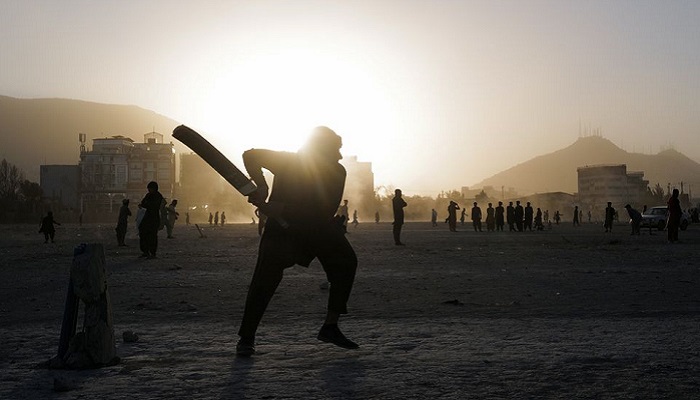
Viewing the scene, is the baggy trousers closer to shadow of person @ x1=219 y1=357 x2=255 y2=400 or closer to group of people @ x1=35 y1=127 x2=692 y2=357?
group of people @ x1=35 y1=127 x2=692 y2=357

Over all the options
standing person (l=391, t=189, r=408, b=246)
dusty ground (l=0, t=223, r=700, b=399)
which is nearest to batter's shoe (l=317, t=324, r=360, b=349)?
dusty ground (l=0, t=223, r=700, b=399)

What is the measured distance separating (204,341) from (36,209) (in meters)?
95.5

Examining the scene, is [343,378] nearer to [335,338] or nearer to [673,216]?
[335,338]

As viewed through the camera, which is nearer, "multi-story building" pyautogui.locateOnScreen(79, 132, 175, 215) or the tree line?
the tree line

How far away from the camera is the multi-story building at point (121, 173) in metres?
140

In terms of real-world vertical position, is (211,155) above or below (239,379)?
above

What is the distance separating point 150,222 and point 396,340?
13100 millimetres

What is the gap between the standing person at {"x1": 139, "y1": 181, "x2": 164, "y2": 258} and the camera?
17.8 meters

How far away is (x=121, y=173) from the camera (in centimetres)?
14600

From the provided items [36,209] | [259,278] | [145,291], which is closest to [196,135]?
[259,278]

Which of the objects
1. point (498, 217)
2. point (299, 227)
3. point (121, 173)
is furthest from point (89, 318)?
point (121, 173)

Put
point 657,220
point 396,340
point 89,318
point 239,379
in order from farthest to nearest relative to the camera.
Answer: point 657,220
point 396,340
point 89,318
point 239,379

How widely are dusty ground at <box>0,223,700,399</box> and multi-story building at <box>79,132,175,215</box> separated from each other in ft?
442

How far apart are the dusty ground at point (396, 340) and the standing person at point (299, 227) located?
1.29 feet
